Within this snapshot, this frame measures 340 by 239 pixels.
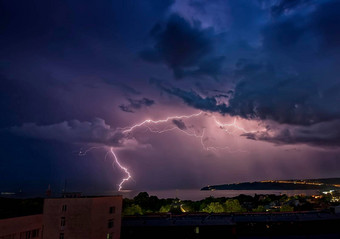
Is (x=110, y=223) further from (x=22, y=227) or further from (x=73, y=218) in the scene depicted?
(x=22, y=227)

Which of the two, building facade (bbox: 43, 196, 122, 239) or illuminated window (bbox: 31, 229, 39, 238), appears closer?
illuminated window (bbox: 31, 229, 39, 238)

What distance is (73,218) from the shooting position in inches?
858

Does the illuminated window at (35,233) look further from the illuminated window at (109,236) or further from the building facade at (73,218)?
the illuminated window at (109,236)

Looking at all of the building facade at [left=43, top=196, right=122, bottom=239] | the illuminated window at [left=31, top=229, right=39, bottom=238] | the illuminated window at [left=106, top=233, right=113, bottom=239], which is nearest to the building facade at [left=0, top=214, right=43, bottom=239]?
the illuminated window at [left=31, top=229, right=39, bottom=238]

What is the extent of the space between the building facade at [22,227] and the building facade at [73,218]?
630 millimetres

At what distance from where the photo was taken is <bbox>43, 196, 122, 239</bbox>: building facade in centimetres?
2153

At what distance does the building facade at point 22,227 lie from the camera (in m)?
18.0

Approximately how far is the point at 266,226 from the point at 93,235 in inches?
811

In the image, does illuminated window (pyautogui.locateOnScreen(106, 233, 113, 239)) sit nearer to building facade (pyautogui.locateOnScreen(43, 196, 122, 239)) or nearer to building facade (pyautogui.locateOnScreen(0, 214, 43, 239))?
building facade (pyautogui.locateOnScreen(43, 196, 122, 239))

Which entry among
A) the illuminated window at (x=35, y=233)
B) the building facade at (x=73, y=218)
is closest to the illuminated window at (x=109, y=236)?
the building facade at (x=73, y=218)

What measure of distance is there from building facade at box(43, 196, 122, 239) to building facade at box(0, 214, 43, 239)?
Result: 630 mm

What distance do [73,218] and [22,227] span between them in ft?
12.2

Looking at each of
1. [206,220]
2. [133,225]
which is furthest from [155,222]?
[206,220]

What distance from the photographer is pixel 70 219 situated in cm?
2178
